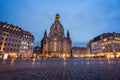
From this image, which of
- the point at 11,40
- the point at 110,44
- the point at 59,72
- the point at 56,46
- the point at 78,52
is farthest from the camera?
the point at 78,52

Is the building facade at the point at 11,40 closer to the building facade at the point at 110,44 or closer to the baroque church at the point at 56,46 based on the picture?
the baroque church at the point at 56,46

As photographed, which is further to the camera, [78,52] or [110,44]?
[78,52]

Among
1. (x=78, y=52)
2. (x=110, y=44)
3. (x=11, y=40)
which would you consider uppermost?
(x=11, y=40)

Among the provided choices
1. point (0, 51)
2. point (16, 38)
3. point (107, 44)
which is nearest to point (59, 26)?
point (107, 44)

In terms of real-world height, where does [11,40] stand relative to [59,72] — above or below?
above

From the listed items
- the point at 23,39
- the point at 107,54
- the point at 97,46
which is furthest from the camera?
the point at 97,46

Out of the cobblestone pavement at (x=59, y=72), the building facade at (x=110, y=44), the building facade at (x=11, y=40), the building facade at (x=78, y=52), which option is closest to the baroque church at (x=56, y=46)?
the building facade at (x=78, y=52)

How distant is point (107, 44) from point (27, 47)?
6560 cm

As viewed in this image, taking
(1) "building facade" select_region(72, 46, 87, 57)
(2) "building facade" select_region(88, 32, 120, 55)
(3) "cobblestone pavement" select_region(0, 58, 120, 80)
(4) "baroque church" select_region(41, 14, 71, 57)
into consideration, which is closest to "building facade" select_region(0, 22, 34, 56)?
(4) "baroque church" select_region(41, 14, 71, 57)

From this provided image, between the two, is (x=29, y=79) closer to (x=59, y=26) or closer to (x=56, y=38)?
(x=56, y=38)

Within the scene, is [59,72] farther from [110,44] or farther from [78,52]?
[78,52]

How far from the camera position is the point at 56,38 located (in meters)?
129

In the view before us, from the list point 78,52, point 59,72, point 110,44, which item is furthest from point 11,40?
point 78,52

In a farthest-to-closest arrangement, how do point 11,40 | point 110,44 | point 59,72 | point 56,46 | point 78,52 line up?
point 78,52 < point 56,46 < point 110,44 < point 11,40 < point 59,72
